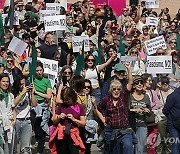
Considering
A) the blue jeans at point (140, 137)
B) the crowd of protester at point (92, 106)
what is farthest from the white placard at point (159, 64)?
the blue jeans at point (140, 137)

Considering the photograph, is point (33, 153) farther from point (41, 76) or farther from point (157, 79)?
point (157, 79)

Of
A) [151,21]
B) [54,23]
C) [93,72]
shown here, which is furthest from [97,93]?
[151,21]

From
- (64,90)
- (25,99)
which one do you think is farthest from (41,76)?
(64,90)

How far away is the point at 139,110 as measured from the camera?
994cm

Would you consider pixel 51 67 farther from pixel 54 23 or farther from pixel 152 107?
pixel 54 23

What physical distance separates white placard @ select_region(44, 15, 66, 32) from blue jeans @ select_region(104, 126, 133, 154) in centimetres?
454

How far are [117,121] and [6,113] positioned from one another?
1.60 m

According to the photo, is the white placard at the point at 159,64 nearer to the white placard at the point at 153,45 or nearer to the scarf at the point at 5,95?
the white placard at the point at 153,45

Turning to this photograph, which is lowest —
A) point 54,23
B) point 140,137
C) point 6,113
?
point 140,137

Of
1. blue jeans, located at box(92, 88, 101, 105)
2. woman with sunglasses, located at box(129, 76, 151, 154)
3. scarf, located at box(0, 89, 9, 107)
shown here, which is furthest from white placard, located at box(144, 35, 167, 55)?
scarf, located at box(0, 89, 9, 107)

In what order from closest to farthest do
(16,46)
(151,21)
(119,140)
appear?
(119,140) → (16,46) → (151,21)

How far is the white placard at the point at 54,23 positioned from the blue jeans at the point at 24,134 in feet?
12.9

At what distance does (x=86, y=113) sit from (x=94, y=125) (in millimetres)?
227

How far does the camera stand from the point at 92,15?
1825 centimetres
